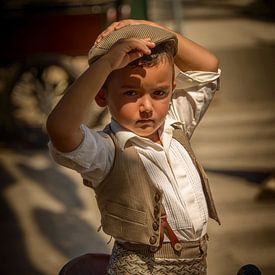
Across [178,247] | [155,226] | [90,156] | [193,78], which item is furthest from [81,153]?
[193,78]

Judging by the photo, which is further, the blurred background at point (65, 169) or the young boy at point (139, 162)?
the blurred background at point (65, 169)

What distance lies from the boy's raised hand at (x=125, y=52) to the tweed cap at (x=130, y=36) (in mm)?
62

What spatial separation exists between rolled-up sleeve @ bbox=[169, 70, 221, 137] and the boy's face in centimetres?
29

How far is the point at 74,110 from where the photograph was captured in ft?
5.75

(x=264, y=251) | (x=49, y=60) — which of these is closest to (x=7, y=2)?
(x=49, y=60)

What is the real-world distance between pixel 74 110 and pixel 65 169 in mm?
4011

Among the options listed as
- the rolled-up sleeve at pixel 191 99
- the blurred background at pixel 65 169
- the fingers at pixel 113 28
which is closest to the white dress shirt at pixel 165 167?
the rolled-up sleeve at pixel 191 99

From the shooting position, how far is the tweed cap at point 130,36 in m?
1.89

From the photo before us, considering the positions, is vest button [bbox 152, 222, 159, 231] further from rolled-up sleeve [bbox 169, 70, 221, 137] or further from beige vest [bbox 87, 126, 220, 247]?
rolled-up sleeve [bbox 169, 70, 221, 137]

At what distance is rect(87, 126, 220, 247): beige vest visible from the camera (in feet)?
6.16

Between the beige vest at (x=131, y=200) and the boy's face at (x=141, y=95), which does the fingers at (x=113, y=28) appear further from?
the beige vest at (x=131, y=200)

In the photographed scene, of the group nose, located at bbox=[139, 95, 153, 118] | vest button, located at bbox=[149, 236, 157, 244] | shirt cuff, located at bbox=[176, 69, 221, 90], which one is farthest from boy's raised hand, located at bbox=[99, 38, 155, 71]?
vest button, located at bbox=[149, 236, 157, 244]

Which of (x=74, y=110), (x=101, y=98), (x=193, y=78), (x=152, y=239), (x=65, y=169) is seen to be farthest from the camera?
(x=65, y=169)

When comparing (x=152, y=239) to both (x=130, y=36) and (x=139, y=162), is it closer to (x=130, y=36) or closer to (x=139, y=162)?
(x=139, y=162)
